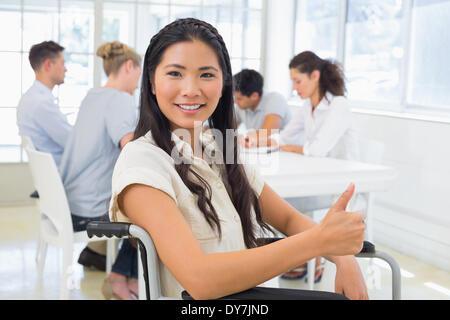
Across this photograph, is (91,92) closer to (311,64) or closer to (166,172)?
(311,64)

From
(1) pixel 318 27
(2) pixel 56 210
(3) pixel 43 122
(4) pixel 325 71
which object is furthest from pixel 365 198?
(1) pixel 318 27

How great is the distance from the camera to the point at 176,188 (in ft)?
3.86

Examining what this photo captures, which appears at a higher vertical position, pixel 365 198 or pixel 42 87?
pixel 42 87

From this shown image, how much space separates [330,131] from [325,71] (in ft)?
1.34

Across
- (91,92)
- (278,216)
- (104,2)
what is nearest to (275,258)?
(278,216)

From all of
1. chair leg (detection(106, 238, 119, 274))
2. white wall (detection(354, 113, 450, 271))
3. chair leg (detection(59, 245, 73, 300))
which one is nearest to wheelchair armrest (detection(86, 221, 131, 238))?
chair leg (detection(59, 245, 73, 300))

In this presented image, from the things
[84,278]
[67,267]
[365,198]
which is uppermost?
[365,198]

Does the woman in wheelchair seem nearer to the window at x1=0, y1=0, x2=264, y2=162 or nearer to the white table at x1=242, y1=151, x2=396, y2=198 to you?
the white table at x1=242, y1=151, x2=396, y2=198

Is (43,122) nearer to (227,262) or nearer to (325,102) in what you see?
(325,102)

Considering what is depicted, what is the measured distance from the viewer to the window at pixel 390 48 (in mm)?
3613

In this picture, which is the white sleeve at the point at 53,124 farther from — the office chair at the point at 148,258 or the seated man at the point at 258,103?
the office chair at the point at 148,258

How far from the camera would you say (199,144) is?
136 cm

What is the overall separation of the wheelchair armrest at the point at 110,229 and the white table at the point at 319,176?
1.19m
